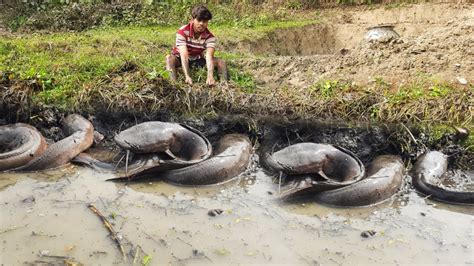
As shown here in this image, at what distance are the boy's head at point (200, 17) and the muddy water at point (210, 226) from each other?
2.86 metres

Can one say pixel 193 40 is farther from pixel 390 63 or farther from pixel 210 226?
pixel 210 226

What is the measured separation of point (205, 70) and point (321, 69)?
6.44 feet

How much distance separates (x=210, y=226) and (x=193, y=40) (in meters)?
3.88

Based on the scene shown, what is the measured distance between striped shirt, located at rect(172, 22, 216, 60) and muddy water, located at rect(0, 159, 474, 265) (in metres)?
2.81

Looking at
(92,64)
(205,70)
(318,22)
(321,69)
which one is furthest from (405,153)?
(318,22)

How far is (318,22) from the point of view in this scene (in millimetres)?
13508

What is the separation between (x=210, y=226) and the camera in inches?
189

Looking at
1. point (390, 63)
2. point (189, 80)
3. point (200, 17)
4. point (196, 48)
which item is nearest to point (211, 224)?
point (189, 80)

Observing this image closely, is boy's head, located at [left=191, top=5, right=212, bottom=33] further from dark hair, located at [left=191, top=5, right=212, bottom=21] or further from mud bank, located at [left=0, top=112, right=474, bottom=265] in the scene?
mud bank, located at [left=0, top=112, right=474, bottom=265]

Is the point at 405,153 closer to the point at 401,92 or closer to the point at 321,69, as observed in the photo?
the point at 401,92

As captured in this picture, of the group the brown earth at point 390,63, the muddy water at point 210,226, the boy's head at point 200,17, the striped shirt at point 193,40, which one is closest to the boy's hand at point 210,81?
the striped shirt at point 193,40

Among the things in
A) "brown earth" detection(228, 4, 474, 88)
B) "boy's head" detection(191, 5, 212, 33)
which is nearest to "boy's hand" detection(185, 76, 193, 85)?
"boy's head" detection(191, 5, 212, 33)

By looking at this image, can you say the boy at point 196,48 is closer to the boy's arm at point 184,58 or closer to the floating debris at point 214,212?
the boy's arm at point 184,58

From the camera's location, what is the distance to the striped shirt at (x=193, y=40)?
7723 mm
